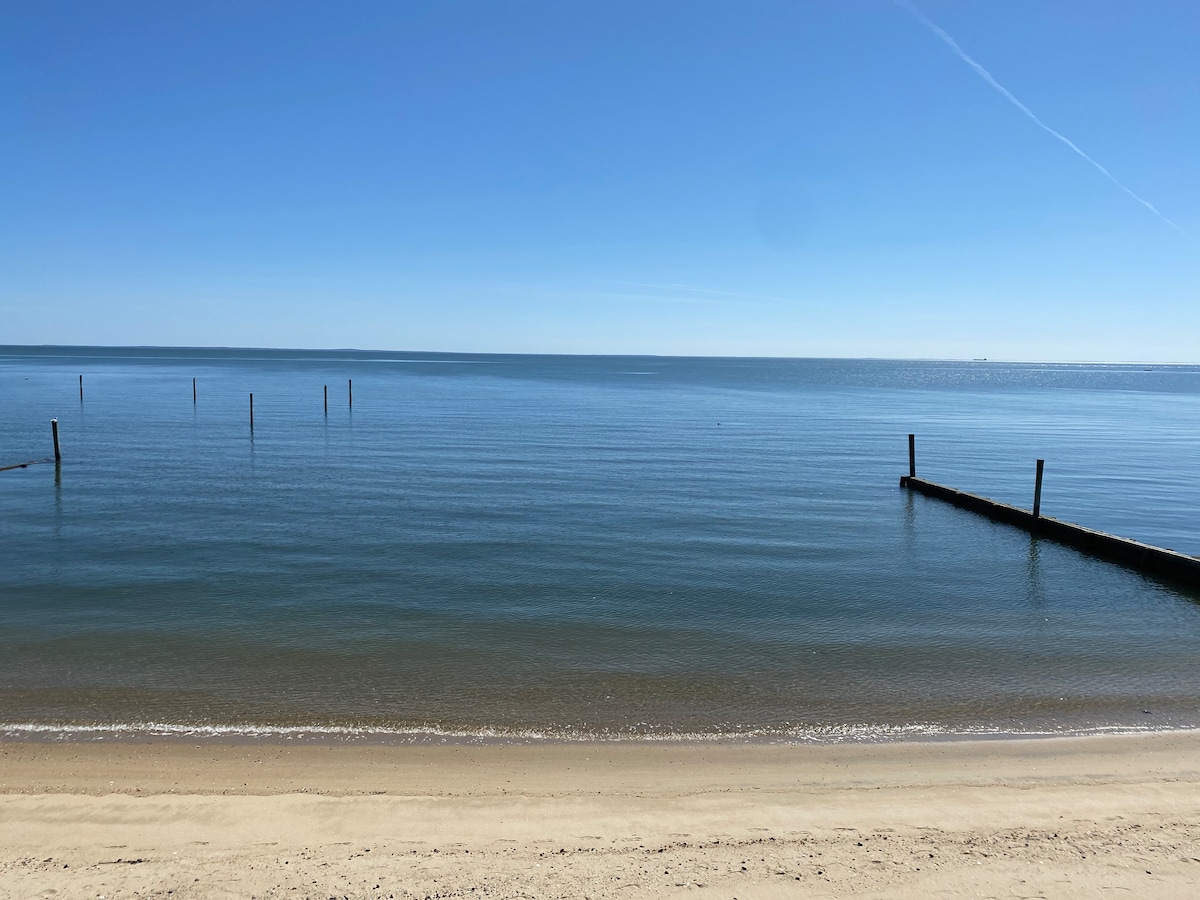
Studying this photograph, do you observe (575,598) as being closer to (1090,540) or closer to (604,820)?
(604,820)

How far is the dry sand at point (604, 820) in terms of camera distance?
7266 mm

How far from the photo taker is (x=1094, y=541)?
23.2 m

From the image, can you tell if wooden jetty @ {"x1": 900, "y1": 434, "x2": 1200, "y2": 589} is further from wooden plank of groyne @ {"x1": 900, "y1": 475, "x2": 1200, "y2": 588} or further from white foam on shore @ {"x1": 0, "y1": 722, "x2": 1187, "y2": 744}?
white foam on shore @ {"x1": 0, "y1": 722, "x2": 1187, "y2": 744}

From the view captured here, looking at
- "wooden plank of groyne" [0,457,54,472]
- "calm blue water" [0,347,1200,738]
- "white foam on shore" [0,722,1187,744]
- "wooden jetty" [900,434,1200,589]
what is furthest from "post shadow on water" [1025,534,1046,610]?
"wooden plank of groyne" [0,457,54,472]

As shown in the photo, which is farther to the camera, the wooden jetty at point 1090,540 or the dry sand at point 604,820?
the wooden jetty at point 1090,540

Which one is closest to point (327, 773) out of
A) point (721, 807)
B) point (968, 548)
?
point (721, 807)

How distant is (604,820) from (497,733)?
122 inches

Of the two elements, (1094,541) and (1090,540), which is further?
(1090,540)

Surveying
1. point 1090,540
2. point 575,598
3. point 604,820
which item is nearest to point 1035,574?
point 1090,540

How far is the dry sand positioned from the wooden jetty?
420 inches

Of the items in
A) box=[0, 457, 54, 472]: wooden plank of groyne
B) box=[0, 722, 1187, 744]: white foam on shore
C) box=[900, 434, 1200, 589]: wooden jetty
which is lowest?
box=[0, 722, 1187, 744]: white foam on shore

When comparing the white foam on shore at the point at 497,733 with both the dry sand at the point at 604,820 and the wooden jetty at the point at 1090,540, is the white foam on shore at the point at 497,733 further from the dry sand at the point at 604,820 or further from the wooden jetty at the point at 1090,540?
the wooden jetty at the point at 1090,540

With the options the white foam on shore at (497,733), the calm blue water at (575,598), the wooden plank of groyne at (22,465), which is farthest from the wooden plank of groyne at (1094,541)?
the wooden plank of groyne at (22,465)

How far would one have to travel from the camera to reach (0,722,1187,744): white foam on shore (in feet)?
35.9
